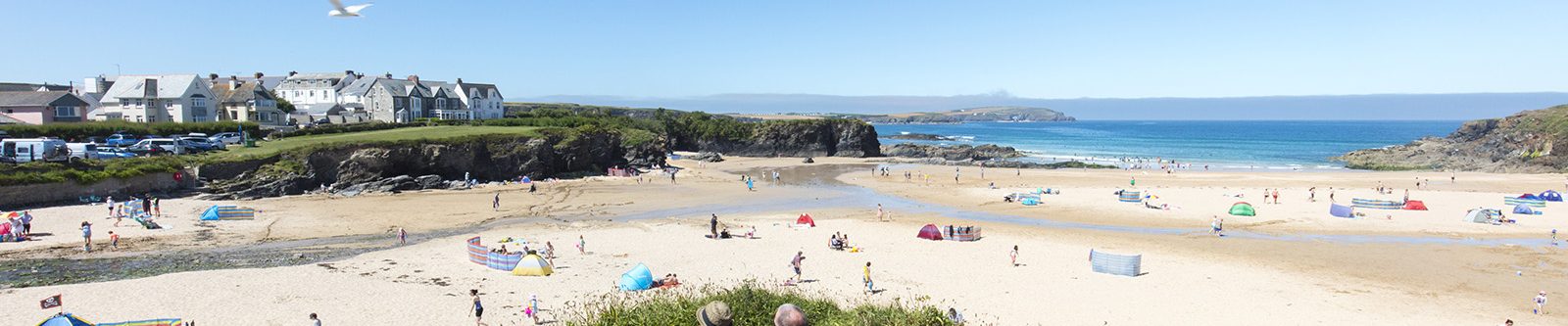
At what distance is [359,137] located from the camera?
137 feet

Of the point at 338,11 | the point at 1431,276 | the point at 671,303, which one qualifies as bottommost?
the point at 1431,276

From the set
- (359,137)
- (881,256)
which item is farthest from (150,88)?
(881,256)

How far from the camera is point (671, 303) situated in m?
9.43

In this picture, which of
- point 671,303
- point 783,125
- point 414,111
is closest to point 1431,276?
point 671,303

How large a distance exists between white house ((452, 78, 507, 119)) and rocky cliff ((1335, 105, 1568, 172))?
250 feet

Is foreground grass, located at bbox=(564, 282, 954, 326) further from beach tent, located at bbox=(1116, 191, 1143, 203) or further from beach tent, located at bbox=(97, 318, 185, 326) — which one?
beach tent, located at bbox=(1116, 191, 1143, 203)

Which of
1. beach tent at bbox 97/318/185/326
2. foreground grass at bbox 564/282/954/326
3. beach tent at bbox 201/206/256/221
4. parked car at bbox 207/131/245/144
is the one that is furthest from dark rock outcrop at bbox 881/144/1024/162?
foreground grass at bbox 564/282/954/326

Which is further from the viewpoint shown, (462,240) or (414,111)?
(414,111)

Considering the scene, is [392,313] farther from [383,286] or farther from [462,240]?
[462,240]

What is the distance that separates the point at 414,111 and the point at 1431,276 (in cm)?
6631

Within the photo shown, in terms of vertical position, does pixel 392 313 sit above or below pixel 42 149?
below

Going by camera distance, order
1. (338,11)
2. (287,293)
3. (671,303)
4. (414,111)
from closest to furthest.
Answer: (338,11) → (671,303) → (287,293) → (414,111)

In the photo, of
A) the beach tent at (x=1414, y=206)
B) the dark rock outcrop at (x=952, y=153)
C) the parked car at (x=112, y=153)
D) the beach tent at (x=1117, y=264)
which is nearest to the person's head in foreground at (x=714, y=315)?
the beach tent at (x=1117, y=264)

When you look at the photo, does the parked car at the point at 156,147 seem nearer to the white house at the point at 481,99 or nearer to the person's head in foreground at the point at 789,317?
the white house at the point at 481,99
